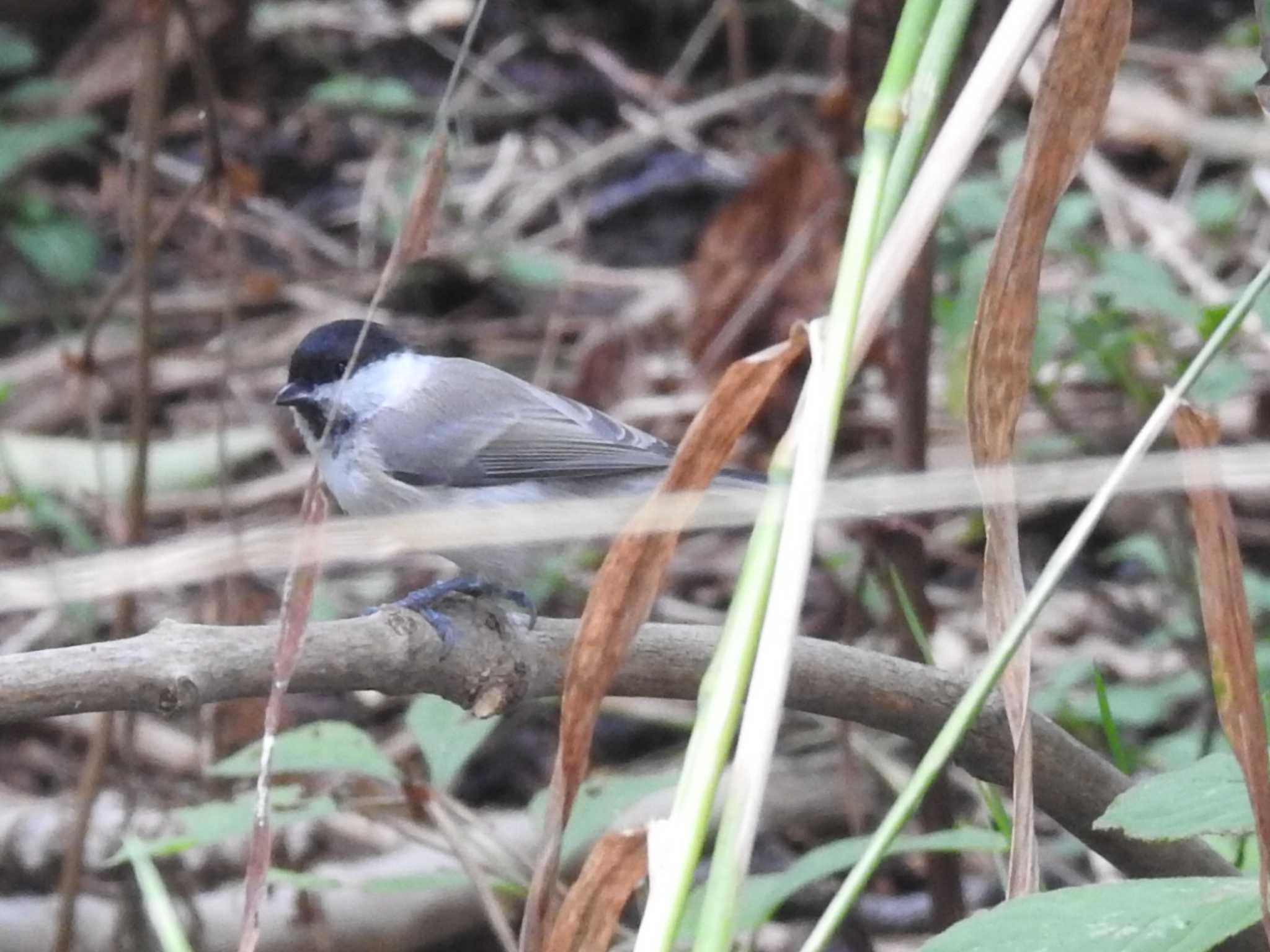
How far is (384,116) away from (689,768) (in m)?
5.83

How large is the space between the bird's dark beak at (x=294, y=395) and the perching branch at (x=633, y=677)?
1141mm

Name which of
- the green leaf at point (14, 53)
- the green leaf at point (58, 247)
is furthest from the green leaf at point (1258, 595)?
A: the green leaf at point (14, 53)

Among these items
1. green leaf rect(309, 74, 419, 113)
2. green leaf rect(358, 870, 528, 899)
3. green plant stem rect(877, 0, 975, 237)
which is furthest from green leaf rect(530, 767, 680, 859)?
green leaf rect(309, 74, 419, 113)

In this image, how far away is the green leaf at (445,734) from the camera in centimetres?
231

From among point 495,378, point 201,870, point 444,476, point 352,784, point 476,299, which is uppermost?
point 476,299

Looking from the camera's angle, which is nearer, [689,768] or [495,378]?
[689,768]

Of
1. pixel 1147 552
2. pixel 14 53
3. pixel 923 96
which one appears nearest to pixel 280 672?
pixel 923 96

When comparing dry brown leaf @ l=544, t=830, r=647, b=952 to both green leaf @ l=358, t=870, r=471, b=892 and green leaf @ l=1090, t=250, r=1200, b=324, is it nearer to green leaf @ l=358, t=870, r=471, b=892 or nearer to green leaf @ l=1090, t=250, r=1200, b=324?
green leaf @ l=358, t=870, r=471, b=892

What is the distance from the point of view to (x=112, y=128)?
6.30 metres

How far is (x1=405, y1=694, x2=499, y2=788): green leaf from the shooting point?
2.31m

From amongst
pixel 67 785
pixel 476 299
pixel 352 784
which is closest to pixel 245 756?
pixel 352 784

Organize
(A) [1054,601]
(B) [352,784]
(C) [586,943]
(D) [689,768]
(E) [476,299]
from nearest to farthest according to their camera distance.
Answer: (D) [689,768] < (C) [586,943] < (B) [352,784] < (A) [1054,601] < (E) [476,299]

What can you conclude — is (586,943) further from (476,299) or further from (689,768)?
(476,299)

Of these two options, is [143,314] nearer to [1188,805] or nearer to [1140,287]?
[1140,287]
